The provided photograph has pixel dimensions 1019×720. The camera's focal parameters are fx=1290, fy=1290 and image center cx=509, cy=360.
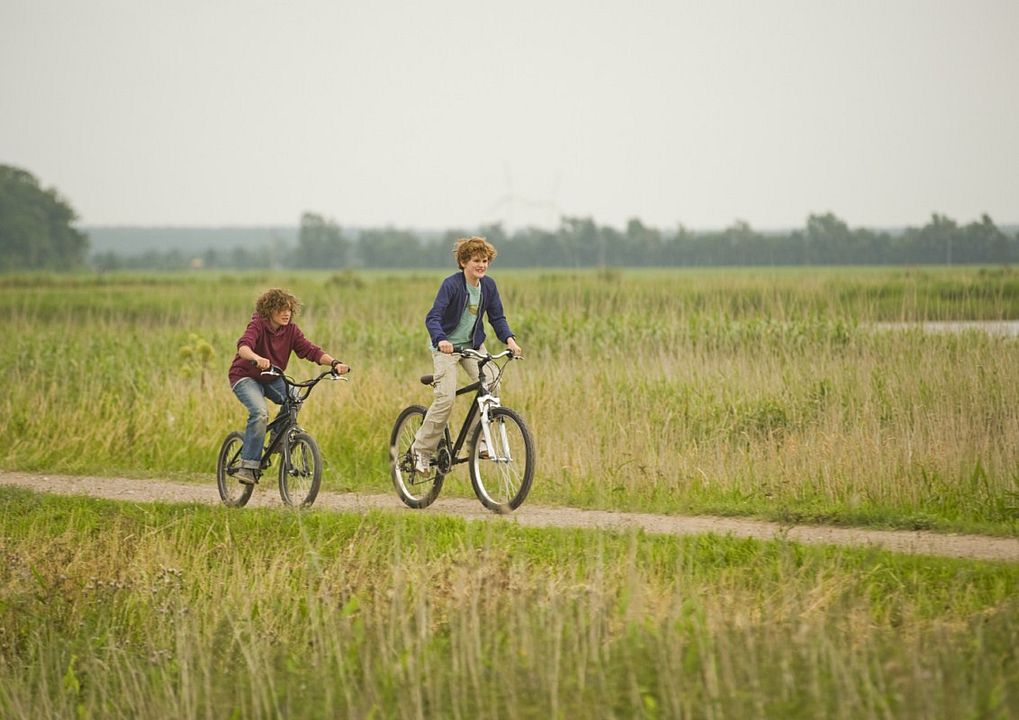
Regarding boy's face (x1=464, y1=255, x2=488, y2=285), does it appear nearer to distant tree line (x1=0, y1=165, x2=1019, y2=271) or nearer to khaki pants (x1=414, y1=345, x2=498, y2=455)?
khaki pants (x1=414, y1=345, x2=498, y2=455)

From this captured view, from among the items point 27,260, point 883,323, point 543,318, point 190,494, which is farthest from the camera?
point 27,260

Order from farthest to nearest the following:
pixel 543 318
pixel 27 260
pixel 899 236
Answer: pixel 27 260
pixel 899 236
pixel 543 318

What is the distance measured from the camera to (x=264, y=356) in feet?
38.0

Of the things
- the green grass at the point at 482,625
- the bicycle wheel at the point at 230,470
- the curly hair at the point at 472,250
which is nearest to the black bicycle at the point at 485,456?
the green grass at the point at 482,625

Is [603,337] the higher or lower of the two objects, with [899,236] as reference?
lower

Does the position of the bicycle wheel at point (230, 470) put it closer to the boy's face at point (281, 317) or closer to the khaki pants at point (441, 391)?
the boy's face at point (281, 317)

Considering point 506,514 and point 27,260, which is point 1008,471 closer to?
point 506,514

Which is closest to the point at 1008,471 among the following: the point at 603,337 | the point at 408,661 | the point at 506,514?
the point at 506,514

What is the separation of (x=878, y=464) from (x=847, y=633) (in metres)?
4.59

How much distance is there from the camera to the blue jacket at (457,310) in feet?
36.0

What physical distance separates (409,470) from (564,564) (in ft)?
9.46

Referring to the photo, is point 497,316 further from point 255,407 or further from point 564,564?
point 564,564

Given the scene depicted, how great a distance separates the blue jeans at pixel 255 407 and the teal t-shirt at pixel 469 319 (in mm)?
1758

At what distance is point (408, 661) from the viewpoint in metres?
7.00
